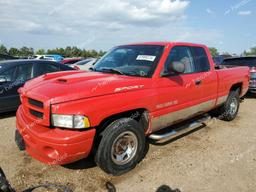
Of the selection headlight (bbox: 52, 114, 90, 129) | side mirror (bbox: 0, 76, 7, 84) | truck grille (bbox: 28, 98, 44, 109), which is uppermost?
truck grille (bbox: 28, 98, 44, 109)

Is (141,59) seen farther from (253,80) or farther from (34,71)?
(253,80)

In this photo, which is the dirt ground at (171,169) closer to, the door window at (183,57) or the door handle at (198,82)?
the door handle at (198,82)

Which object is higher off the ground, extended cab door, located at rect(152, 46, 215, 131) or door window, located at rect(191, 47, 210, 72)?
door window, located at rect(191, 47, 210, 72)

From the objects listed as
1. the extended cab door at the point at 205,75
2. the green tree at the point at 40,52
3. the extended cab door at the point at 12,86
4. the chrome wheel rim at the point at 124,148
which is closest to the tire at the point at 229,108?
the extended cab door at the point at 205,75

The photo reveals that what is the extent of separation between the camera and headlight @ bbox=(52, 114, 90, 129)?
3.14 meters

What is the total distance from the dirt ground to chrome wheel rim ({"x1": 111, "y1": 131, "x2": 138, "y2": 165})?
0.77 ft

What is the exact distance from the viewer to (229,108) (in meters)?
6.44

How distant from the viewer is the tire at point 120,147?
3453 mm

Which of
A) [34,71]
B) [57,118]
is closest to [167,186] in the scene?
[57,118]

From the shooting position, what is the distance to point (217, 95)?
5.68 metres

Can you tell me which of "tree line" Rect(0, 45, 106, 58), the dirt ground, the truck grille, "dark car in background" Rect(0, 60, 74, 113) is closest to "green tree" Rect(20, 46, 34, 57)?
"tree line" Rect(0, 45, 106, 58)

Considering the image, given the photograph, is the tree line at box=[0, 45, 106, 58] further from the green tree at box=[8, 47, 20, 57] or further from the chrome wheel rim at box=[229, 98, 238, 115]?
the chrome wheel rim at box=[229, 98, 238, 115]

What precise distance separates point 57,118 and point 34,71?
14.6 ft

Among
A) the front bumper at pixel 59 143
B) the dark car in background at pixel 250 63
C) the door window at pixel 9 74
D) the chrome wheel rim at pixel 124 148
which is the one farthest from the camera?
the dark car in background at pixel 250 63
